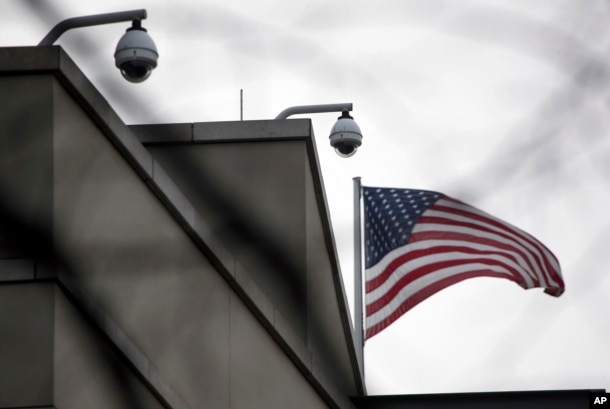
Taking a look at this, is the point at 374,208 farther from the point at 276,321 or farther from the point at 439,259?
the point at 276,321

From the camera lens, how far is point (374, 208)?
55.6 feet

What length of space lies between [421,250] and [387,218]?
8.51 feet

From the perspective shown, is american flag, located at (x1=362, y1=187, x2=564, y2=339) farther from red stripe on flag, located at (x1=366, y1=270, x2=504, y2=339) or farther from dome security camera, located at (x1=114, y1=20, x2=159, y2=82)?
dome security camera, located at (x1=114, y1=20, x2=159, y2=82)

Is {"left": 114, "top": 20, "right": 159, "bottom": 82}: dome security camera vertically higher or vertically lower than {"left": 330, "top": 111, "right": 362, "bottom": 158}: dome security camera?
lower

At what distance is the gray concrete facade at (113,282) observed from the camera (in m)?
6.50

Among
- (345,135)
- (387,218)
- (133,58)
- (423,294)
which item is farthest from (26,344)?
(387,218)

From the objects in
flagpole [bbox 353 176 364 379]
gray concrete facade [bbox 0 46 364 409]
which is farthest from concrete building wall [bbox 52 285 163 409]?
flagpole [bbox 353 176 364 379]

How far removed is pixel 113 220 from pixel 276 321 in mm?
2244

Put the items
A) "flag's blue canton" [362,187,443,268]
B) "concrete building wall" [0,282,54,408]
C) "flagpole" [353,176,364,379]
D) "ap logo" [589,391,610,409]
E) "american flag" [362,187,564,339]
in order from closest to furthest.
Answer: "concrete building wall" [0,282,54,408] → "ap logo" [589,391,610,409] → "american flag" [362,187,564,339] → "flag's blue canton" [362,187,443,268] → "flagpole" [353,176,364,379]

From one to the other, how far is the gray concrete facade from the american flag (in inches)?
103

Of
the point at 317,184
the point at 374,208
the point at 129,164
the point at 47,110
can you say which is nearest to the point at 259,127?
the point at 317,184

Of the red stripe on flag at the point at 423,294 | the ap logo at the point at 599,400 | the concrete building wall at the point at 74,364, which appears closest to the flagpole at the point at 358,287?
the red stripe on flag at the point at 423,294

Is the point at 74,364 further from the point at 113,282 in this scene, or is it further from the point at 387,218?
the point at 387,218

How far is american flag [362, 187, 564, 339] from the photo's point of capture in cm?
1268
